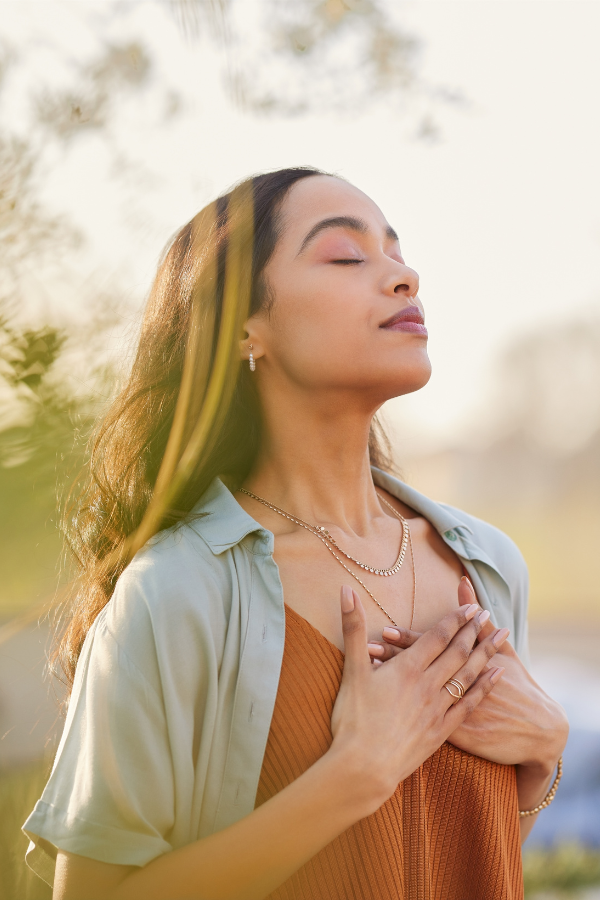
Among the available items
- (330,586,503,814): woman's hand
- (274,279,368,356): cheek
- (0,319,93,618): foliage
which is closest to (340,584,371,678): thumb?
(330,586,503,814): woman's hand

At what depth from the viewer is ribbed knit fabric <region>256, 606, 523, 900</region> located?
1.09m

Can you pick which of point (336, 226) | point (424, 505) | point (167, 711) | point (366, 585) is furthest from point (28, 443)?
point (424, 505)

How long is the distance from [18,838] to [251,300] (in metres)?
1.07

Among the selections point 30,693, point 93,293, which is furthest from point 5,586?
point 30,693

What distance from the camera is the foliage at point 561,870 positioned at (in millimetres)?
3234

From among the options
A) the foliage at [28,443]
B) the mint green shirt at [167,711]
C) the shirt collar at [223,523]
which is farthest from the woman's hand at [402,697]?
the foliage at [28,443]

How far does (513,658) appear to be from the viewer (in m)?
1.31

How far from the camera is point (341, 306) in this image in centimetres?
133

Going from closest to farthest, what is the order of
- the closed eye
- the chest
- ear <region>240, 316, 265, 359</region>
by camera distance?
the chest
the closed eye
ear <region>240, 316, 265, 359</region>

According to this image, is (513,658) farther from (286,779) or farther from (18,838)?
(18,838)

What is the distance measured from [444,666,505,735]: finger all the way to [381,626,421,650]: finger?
126mm

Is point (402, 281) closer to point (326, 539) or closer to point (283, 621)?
point (326, 539)

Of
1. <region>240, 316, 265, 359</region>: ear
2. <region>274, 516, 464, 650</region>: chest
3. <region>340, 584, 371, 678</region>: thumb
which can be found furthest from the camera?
<region>240, 316, 265, 359</region>: ear

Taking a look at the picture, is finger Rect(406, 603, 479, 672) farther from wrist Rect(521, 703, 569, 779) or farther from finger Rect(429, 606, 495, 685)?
wrist Rect(521, 703, 569, 779)
